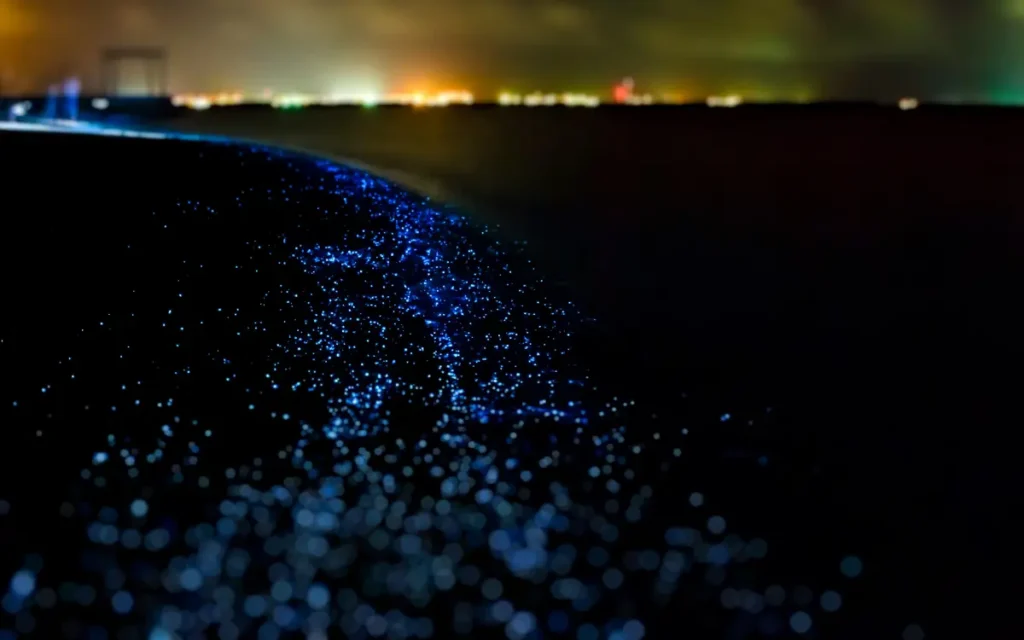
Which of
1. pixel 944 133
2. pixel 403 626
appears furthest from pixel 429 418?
pixel 944 133

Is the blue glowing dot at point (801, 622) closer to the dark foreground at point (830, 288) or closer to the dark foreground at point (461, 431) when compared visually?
the dark foreground at point (461, 431)

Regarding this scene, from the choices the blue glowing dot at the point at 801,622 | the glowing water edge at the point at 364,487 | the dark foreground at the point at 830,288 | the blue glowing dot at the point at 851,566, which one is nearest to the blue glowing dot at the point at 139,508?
the glowing water edge at the point at 364,487

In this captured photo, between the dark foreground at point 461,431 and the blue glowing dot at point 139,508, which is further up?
the dark foreground at point 461,431

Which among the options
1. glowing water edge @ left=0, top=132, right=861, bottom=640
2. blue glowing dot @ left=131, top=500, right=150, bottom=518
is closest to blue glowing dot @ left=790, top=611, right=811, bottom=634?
glowing water edge @ left=0, top=132, right=861, bottom=640

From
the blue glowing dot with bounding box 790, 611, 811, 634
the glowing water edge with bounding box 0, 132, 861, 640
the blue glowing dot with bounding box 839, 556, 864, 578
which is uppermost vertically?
the blue glowing dot with bounding box 839, 556, 864, 578

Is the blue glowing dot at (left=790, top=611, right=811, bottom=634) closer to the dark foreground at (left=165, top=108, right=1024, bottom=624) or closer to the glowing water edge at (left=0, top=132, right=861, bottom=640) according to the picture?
the glowing water edge at (left=0, top=132, right=861, bottom=640)

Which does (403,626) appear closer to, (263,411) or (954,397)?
(263,411)
